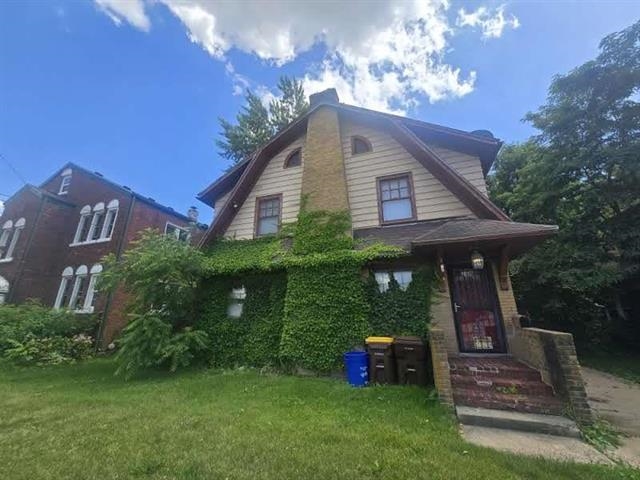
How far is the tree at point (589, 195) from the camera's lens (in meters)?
10.5

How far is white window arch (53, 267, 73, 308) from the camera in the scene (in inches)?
609

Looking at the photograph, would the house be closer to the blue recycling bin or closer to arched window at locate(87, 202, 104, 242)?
the blue recycling bin

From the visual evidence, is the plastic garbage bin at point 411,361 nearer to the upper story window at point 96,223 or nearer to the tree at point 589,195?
the tree at point 589,195

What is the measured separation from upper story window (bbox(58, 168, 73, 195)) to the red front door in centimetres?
2326

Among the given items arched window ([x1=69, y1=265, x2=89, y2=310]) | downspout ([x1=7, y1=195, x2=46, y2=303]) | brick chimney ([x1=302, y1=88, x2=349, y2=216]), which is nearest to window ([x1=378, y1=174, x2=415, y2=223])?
brick chimney ([x1=302, y1=88, x2=349, y2=216])

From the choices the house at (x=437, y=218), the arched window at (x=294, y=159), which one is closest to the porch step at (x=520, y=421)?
the house at (x=437, y=218)

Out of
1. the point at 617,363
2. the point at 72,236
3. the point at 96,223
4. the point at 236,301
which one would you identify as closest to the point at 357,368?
the point at 236,301

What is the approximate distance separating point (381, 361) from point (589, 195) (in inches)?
458

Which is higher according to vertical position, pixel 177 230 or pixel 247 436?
pixel 177 230

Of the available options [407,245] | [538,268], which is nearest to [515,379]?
[407,245]

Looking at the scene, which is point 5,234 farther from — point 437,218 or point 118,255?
point 437,218

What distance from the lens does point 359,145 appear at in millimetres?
10031

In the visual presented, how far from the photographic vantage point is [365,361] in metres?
6.67

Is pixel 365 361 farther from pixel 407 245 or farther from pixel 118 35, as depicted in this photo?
pixel 118 35
